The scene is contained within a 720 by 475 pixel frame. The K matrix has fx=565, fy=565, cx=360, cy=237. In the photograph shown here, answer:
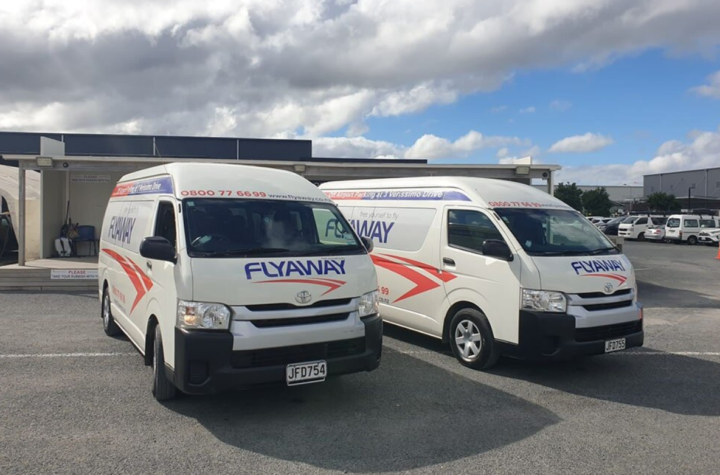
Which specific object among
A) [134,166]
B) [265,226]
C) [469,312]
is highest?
[134,166]

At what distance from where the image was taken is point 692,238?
32750 mm

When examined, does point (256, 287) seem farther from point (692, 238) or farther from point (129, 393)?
point (692, 238)

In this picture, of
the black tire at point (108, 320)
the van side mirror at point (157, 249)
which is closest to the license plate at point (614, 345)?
the van side mirror at point (157, 249)

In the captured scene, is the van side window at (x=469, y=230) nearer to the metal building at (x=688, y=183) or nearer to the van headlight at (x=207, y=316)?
the van headlight at (x=207, y=316)

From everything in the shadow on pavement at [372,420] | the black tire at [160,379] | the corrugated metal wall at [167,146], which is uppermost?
the corrugated metal wall at [167,146]

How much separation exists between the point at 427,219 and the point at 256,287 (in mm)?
3343

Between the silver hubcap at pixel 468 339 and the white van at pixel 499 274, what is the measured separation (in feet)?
0.04

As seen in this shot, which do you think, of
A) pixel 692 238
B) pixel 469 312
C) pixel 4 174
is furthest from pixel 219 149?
pixel 469 312

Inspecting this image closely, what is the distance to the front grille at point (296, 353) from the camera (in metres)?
4.45

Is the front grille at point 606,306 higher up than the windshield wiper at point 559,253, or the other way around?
the windshield wiper at point 559,253

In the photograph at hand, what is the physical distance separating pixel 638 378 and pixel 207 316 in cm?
464

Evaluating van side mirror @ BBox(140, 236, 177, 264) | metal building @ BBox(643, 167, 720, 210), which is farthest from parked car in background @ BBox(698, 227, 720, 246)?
metal building @ BBox(643, 167, 720, 210)

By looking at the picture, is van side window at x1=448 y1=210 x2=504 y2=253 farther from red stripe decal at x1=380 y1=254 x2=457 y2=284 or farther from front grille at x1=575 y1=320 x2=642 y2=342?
front grille at x1=575 y1=320 x2=642 y2=342

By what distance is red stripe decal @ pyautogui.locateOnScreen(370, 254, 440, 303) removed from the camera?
7.10 meters
